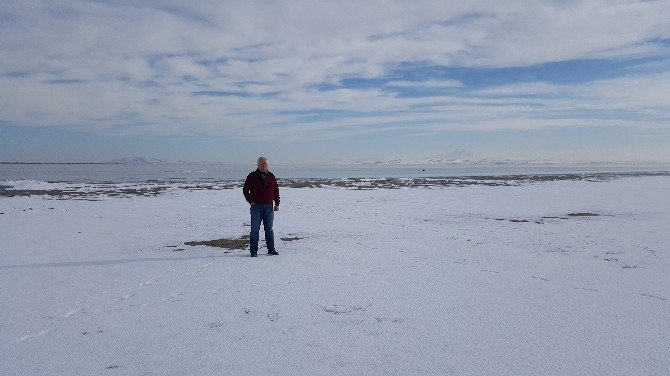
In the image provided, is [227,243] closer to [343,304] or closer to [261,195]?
[261,195]

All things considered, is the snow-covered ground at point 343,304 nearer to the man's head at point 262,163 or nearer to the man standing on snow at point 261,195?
the man standing on snow at point 261,195

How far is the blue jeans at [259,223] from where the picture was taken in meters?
8.73

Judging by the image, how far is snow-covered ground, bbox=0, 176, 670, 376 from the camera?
161 inches

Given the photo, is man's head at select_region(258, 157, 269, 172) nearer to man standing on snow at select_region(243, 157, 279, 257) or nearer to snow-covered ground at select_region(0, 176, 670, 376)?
man standing on snow at select_region(243, 157, 279, 257)

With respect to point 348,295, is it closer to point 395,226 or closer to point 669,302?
point 669,302

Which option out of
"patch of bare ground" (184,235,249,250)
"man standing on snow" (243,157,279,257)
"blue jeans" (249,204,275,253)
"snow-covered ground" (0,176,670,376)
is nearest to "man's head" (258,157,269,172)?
"man standing on snow" (243,157,279,257)

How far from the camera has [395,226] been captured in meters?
13.2

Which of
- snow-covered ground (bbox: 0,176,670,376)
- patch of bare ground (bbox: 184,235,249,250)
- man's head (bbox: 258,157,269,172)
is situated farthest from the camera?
patch of bare ground (bbox: 184,235,249,250)

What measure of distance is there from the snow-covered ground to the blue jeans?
33 centimetres

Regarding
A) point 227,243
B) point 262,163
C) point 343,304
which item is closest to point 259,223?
point 262,163

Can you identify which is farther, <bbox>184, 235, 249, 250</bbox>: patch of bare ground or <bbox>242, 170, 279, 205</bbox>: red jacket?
<bbox>184, 235, 249, 250</bbox>: patch of bare ground

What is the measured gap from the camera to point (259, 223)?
353 inches

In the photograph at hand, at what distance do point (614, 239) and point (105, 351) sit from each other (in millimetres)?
10806

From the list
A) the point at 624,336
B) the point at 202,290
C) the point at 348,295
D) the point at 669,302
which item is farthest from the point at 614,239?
the point at 202,290
